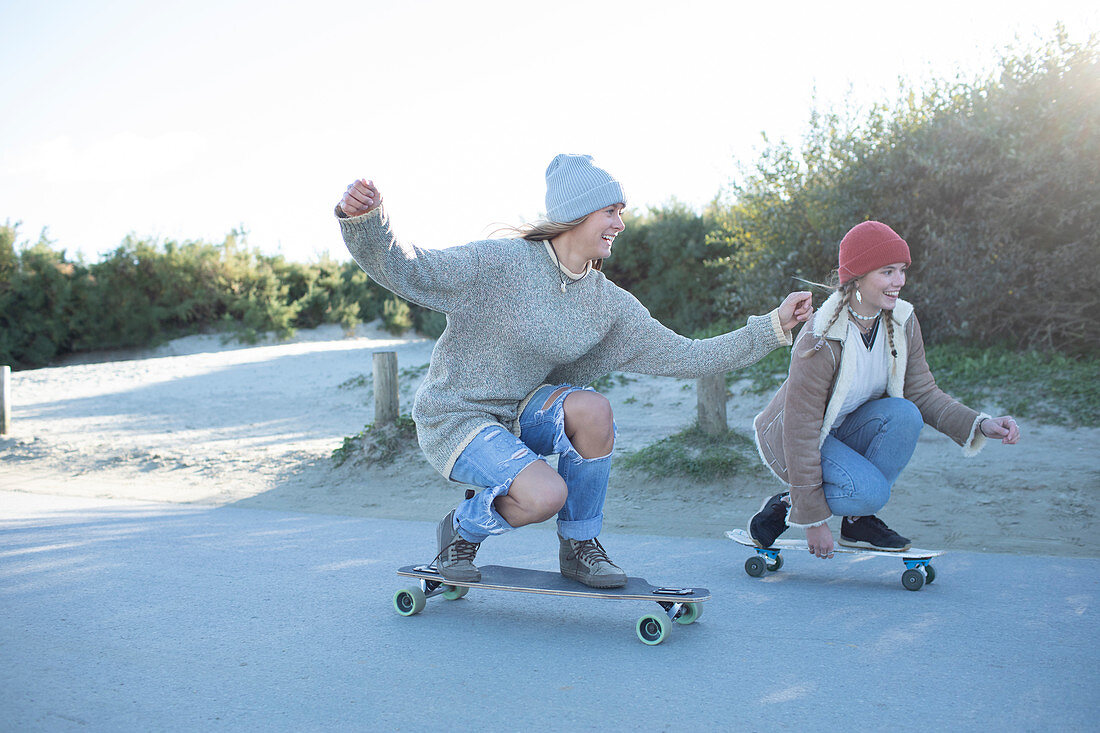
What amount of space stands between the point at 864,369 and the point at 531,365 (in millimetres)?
1503

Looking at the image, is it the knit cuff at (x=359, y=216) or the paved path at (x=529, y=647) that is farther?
the knit cuff at (x=359, y=216)

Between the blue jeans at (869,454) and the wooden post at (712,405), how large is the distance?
281 centimetres

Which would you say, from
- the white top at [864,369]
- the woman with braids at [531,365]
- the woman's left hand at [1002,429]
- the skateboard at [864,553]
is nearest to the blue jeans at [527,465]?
the woman with braids at [531,365]

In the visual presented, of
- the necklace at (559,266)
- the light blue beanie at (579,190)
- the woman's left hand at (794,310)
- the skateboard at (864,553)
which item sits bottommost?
the skateboard at (864,553)

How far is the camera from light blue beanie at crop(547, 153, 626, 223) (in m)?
3.24

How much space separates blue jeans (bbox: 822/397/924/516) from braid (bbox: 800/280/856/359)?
1.52 feet

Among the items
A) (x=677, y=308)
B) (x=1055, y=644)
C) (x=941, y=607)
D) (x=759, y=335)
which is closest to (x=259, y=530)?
(x=759, y=335)

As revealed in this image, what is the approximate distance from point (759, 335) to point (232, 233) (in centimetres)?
2242

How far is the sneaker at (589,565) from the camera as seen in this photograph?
10.4ft

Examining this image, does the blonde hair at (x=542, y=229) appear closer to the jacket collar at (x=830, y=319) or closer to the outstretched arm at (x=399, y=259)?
the outstretched arm at (x=399, y=259)

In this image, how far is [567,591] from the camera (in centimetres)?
316

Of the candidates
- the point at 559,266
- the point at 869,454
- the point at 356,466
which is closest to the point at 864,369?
the point at 869,454

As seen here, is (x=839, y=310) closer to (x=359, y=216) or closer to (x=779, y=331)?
(x=779, y=331)

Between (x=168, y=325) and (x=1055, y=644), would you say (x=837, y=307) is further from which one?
(x=168, y=325)
